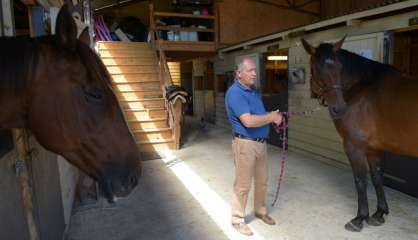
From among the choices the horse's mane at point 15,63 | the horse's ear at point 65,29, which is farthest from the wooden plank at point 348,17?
the horse's mane at point 15,63

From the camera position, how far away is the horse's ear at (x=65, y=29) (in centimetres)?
81

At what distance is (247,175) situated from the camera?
2.61 meters

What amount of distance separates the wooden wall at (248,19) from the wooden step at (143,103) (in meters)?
3.18

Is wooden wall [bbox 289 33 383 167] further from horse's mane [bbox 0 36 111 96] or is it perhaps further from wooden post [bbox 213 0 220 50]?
horse's mane [bbox 0 36 111 96]

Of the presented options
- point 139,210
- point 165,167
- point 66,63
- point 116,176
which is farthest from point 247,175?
point 165,167

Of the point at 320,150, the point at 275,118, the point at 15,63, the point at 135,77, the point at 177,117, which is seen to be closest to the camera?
the point at 15,63

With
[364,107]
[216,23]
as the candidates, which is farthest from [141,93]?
[364,107]

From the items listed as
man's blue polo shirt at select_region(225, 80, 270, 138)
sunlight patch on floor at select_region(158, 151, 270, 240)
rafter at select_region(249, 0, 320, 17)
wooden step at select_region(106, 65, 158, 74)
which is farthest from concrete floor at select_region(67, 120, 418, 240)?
rafter at select_region(249, 0, 320, 17)

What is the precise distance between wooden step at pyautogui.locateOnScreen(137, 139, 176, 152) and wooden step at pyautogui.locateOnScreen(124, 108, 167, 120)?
1.88 feet

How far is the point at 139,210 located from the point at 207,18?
6.64 m

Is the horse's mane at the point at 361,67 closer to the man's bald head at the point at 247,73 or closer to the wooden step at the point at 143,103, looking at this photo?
the man's bald head at the point at 247,73

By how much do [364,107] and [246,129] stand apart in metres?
1.13

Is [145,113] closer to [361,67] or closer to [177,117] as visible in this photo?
[177,117]

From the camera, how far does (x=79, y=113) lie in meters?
0.89
